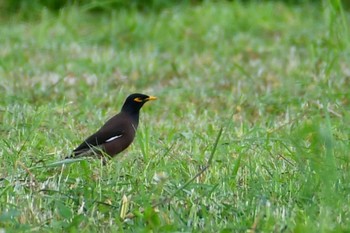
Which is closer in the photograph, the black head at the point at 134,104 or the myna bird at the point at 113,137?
the myna bird at the point at 113,137

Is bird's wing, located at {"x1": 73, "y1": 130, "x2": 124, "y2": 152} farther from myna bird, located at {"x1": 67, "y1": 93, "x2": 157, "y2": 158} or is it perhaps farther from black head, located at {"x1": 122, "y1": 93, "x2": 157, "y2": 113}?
black head, located at {"x1": 122, "y1": 93, "x2": 157, "y2": 113}

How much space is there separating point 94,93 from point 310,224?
14.5ft

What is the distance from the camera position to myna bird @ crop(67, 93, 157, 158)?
6.32 metres

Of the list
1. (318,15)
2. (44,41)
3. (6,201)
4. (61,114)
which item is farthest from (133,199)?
(318,15)

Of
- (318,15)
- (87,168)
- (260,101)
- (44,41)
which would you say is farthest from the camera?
(318,15)

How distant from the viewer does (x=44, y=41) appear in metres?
11.0

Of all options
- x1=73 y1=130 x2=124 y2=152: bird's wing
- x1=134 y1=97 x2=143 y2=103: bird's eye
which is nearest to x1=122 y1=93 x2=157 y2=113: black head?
x1=134 y1=97 x2=143 y2=103: bird's eye

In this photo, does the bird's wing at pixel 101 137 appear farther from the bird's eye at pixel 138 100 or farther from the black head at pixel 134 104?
the bird's eye at pixel 138 100

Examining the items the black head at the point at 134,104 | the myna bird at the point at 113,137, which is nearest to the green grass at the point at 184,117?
the myna bird at the point at 113,137

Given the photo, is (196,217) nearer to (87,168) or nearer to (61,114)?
(87,168)

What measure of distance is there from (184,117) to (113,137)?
1.49 metres

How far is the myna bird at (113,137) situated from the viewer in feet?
20.7

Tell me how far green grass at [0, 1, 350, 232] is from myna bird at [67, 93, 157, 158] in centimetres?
11

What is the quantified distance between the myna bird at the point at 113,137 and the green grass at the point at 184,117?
0.36 ft
